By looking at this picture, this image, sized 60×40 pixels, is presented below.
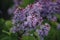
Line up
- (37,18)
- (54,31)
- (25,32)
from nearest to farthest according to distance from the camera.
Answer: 1. (37,18)
2. (25,32)
3. (54,31)

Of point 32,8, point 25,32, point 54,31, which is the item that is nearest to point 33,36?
point 25,32

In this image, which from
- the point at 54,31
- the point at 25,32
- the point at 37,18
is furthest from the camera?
the point at 54,31

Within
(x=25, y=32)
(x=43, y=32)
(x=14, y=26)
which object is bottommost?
(x=43, y=32)

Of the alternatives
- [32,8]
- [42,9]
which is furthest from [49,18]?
[32,8]

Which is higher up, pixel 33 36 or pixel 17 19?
pixel 17 19

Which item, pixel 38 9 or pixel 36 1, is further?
pixel 36 1

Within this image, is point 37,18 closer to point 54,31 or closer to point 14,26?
point 14,26
